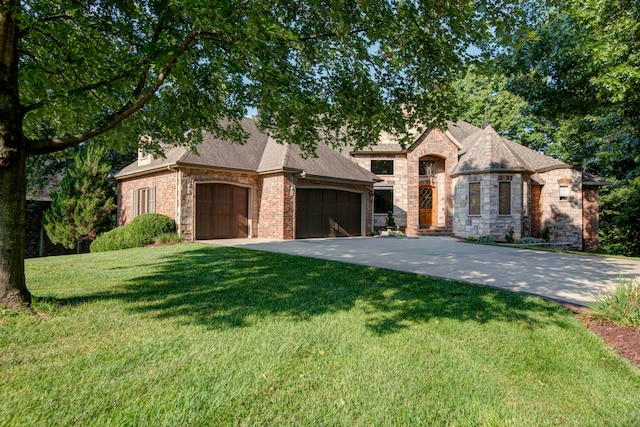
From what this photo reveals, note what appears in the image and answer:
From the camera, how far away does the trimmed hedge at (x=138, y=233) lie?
510 inches

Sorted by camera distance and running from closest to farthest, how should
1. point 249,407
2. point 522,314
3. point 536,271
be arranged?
point 249,407 → point 522,314 → point 536,271

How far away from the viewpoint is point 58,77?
20.1ft

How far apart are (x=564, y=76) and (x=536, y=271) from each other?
17.2 feet

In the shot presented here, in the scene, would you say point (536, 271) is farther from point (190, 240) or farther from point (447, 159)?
point (447, 159)

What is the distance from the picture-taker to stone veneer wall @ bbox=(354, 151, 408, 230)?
21797 mm

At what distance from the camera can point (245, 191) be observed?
1591 centimetres

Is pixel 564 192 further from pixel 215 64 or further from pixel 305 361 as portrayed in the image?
pixel 305 361

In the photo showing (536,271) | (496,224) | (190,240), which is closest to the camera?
(536,271)

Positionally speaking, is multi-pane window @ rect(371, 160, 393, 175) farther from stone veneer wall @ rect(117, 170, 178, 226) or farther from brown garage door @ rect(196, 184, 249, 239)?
stone veneer wall @ rect(117, 170, 178, 226)

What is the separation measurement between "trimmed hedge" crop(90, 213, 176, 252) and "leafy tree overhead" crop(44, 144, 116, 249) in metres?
4.25

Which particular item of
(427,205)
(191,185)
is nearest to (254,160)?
(191,185)

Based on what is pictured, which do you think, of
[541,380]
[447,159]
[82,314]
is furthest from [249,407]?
[447,159]

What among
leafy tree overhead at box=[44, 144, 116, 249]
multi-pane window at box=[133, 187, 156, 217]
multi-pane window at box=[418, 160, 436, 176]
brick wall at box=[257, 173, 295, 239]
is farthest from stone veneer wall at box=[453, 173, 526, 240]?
leafy tree overhead at box=[44, 144, 116, 249]

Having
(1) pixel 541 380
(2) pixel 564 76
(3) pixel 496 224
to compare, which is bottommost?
(1) pixel 541 380
